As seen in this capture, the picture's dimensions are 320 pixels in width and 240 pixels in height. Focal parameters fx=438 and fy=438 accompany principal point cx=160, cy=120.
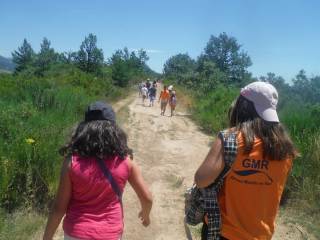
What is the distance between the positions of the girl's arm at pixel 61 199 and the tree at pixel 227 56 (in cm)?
7735

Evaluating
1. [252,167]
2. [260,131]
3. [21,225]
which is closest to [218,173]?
[252,167]

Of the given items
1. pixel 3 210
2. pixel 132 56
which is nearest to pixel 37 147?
pixel 3 210

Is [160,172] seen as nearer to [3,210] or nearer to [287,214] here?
[287,214]

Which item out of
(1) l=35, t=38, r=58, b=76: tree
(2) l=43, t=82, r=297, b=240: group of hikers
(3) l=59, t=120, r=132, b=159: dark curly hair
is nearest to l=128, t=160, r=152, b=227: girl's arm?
(2) l=43, t=82, r=297, b=240: group of hikers

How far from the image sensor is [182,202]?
7.45m

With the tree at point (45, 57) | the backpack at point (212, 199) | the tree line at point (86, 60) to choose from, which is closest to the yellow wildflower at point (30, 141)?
the backpack at point (212, 199)

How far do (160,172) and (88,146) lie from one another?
6.65 meters

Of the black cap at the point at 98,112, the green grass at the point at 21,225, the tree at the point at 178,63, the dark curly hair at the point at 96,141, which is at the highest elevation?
the tree at the point at 178,63

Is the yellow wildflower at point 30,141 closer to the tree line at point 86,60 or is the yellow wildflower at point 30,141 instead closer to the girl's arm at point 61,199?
the girl's arm at point 61,199

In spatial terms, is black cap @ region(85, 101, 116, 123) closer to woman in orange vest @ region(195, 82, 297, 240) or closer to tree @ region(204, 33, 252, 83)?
woman in orange vest @ region(195, 82, 297, 240)

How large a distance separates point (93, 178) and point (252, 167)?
943 mm

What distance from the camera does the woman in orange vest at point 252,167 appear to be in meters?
2.44

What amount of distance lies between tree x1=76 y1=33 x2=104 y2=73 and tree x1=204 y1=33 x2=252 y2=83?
88.7 feet

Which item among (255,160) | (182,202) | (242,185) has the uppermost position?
(255,160)
